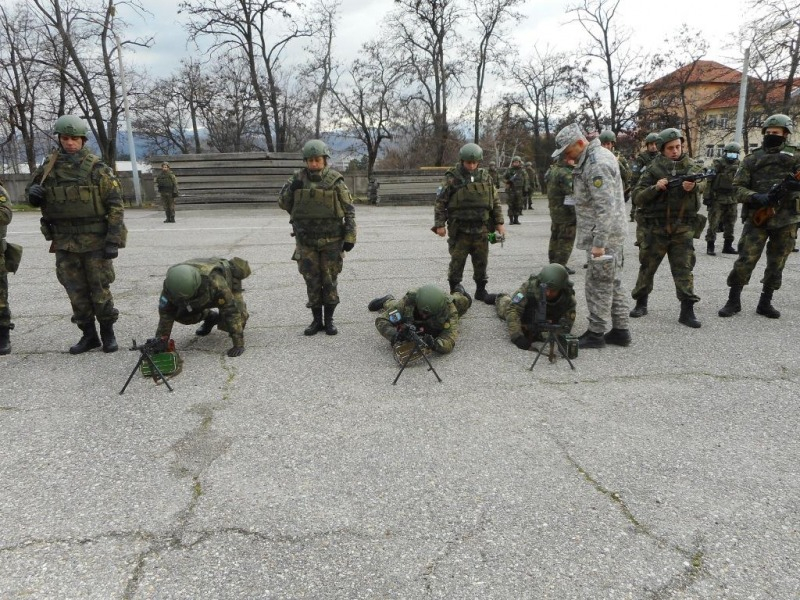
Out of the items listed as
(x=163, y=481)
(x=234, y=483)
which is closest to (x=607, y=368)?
(x=234, y=483)

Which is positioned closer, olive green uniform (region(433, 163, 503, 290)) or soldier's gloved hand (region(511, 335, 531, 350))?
soldier's gloved hand (region(511, 335, 531, 350))

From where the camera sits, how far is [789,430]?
3293 mm

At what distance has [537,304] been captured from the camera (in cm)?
481

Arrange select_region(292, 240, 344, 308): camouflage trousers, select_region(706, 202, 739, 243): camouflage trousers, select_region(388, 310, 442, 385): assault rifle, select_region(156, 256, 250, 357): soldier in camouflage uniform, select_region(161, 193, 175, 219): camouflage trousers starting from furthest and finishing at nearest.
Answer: select_region(161, 193, 175, 219): camouflage trousers
select_region(706, 202, 739, 243): camouflage trousers
select_region(292, 240, 344, 308): camouflage trousers
select_region(156, 256, 250, 357): soldier in camouflage uniform
select_region(388, 310, 442, 385): assault rifle

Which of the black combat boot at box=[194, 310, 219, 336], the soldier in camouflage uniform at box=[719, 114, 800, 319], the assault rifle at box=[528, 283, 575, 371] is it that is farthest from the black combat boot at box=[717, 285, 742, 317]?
the black combat boot at box=[194, 310, 219, 336]

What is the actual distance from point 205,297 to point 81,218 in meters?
1.29

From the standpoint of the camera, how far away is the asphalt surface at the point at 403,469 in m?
2.19

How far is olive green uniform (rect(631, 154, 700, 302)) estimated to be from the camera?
5.08 metres

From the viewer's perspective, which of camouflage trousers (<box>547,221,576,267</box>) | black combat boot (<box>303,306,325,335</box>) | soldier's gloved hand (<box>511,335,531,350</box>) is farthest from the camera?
camouflage trousers (<box>547,221,576,267</box>)

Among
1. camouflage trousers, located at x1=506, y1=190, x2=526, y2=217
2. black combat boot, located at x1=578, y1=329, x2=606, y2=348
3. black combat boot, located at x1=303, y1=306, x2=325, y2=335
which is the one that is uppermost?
camouflage trousers, located at x1=506, y1=190, x2=526, y2=217

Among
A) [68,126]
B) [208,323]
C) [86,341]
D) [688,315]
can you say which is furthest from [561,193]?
[86,341]

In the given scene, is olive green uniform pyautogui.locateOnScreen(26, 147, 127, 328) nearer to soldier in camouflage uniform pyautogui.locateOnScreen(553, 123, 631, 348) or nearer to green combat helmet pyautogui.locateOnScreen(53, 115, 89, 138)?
green combat helmet pyautogui.locateOnScreen(53, 115, 89, 138)

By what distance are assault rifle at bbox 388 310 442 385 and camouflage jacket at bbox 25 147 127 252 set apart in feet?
A: 8.21

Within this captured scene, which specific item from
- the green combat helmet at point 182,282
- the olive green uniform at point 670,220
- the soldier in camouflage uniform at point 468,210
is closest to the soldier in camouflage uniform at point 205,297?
the green combat helmet at point 182,282
